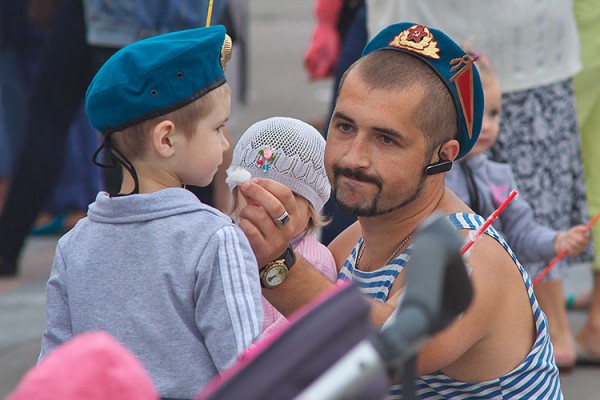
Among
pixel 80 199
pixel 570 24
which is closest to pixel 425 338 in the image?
pixel 570 24

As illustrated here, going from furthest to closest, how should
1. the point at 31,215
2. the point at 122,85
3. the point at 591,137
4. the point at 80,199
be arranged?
the point at 80,199
the point at 31,215
the point at 591,137
the point at 122,85

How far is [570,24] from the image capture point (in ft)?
14.3

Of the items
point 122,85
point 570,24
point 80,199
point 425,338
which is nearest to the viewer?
point 425,338

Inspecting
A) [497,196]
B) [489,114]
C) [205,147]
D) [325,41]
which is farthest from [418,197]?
[325,41]

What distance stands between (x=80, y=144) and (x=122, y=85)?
4.41m

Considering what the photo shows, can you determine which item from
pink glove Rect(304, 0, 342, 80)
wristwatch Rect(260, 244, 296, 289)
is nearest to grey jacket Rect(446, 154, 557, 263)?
wristwatch Rect(260, 244, 296, 289)

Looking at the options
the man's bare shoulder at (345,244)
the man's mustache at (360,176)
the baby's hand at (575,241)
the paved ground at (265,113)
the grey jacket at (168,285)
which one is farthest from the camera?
the paved ground at (265,113)

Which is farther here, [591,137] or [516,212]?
[591,137]

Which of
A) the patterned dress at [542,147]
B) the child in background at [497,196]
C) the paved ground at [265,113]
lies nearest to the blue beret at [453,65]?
the child in background at [497,196]

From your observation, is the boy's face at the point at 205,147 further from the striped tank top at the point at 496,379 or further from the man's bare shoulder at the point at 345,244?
the man's bare shoulder at the point at 345,244

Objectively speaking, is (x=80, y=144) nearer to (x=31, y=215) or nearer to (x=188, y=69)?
(x=31, y=215)

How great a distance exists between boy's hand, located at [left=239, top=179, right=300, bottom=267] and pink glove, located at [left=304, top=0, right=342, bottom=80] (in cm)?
336

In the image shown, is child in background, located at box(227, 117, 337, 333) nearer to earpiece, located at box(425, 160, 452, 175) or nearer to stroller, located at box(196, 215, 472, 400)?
earpiece, located at box(425, 160, 452, 175)

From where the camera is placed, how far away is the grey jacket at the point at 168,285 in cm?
221
